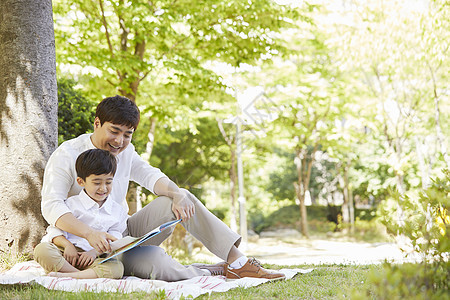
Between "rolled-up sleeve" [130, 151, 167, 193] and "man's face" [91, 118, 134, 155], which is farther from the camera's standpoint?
"rolled-up sleeve" [130, 151, 167, 193]

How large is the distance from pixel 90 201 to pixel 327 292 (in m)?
1.76

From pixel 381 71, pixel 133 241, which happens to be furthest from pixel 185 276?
pixel 381 71

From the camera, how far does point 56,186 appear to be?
11.3ft

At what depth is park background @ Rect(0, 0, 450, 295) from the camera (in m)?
4.41

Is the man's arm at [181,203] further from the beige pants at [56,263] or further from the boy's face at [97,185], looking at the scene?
the beige pants at [56,263]

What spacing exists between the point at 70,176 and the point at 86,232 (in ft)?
1.63

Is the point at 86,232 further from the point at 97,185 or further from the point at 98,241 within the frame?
the point at 97,185

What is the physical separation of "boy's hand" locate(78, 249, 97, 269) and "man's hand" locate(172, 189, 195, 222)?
640mm

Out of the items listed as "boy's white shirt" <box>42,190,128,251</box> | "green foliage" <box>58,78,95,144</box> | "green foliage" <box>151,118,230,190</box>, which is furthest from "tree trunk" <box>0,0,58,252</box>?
"green foliage" <box>151,118,230,190</box>

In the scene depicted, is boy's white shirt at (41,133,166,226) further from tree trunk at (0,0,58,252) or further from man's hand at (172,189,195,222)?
tree trunk at (0,0,58,252)

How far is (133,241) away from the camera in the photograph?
3.19m

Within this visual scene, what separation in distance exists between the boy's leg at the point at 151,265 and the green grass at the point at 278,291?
21.2 inches

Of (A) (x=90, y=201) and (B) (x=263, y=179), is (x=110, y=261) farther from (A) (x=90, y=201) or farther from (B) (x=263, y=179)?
(B) (x=263, y=179)

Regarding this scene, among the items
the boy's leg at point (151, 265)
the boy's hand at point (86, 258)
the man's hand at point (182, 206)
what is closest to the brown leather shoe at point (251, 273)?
the boy's leg at point (151, 265)
